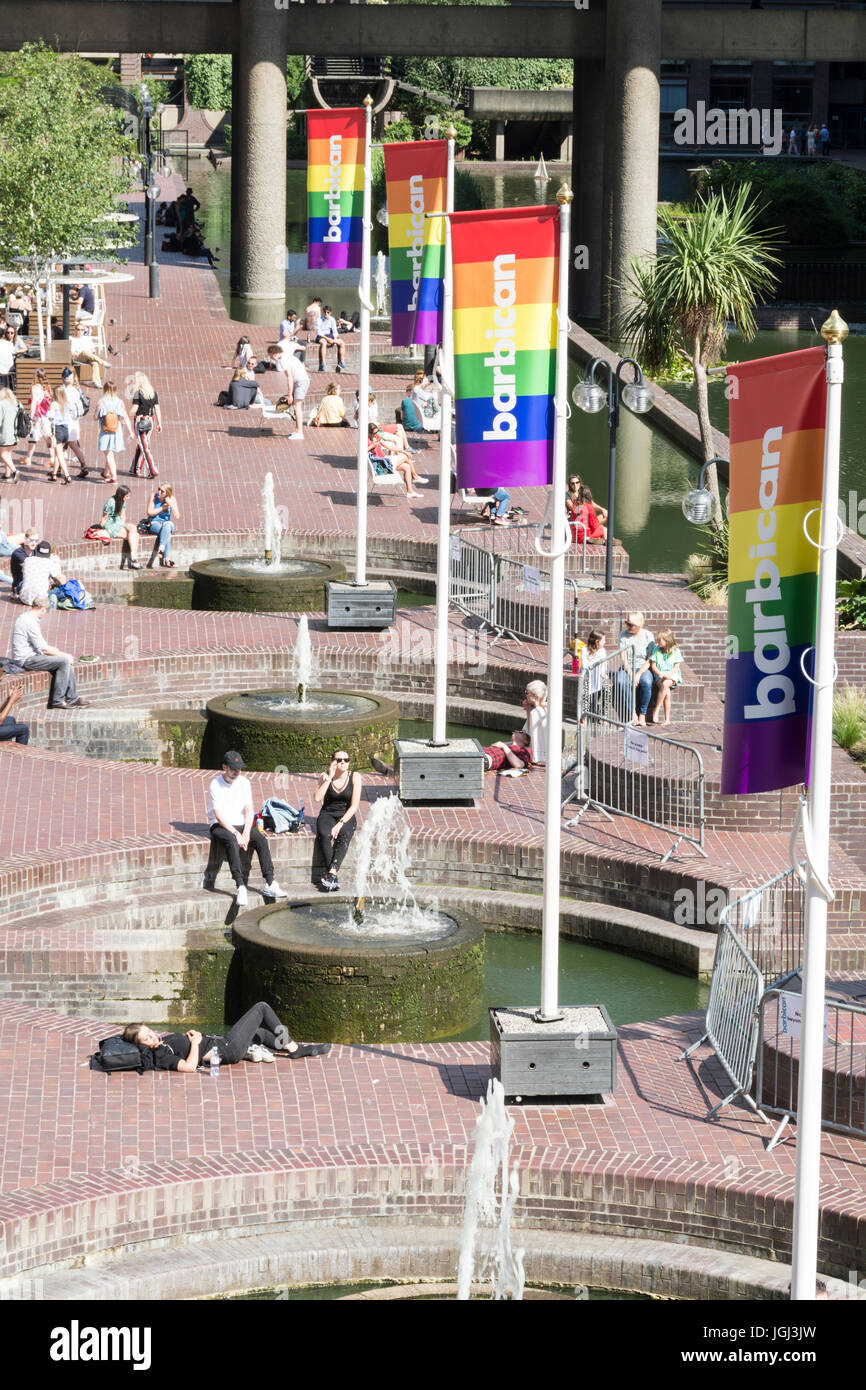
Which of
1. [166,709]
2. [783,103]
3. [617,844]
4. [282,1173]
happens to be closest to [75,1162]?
[282,1173]

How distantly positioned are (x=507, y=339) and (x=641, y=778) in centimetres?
608

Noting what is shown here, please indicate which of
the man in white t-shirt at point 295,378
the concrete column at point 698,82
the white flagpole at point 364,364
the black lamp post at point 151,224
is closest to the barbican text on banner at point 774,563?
the white flagpole at point 364,364

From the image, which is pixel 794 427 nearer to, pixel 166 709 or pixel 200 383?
pixel 166 709

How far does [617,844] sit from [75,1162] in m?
7.33

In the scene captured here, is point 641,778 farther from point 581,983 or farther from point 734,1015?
point 734,1015

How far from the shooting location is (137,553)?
28047 mm

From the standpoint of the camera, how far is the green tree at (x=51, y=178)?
3862 centimetres

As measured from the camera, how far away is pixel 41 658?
2236 centimetres

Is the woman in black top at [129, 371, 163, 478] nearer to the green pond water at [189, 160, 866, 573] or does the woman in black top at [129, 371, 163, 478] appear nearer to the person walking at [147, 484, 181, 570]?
the person walking at [147, 484, 181, 570]

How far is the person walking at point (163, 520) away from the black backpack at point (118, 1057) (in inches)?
562

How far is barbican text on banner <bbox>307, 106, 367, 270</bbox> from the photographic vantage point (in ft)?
79.0

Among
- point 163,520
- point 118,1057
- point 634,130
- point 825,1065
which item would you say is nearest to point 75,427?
point 163,520

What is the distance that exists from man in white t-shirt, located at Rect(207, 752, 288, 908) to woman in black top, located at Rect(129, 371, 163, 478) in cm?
1507

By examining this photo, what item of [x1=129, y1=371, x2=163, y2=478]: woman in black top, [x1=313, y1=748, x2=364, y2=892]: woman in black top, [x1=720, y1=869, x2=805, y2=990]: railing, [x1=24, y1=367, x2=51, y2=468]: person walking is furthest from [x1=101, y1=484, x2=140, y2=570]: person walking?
[x1=720, y1=869, x2=805, y2=990]: railing
